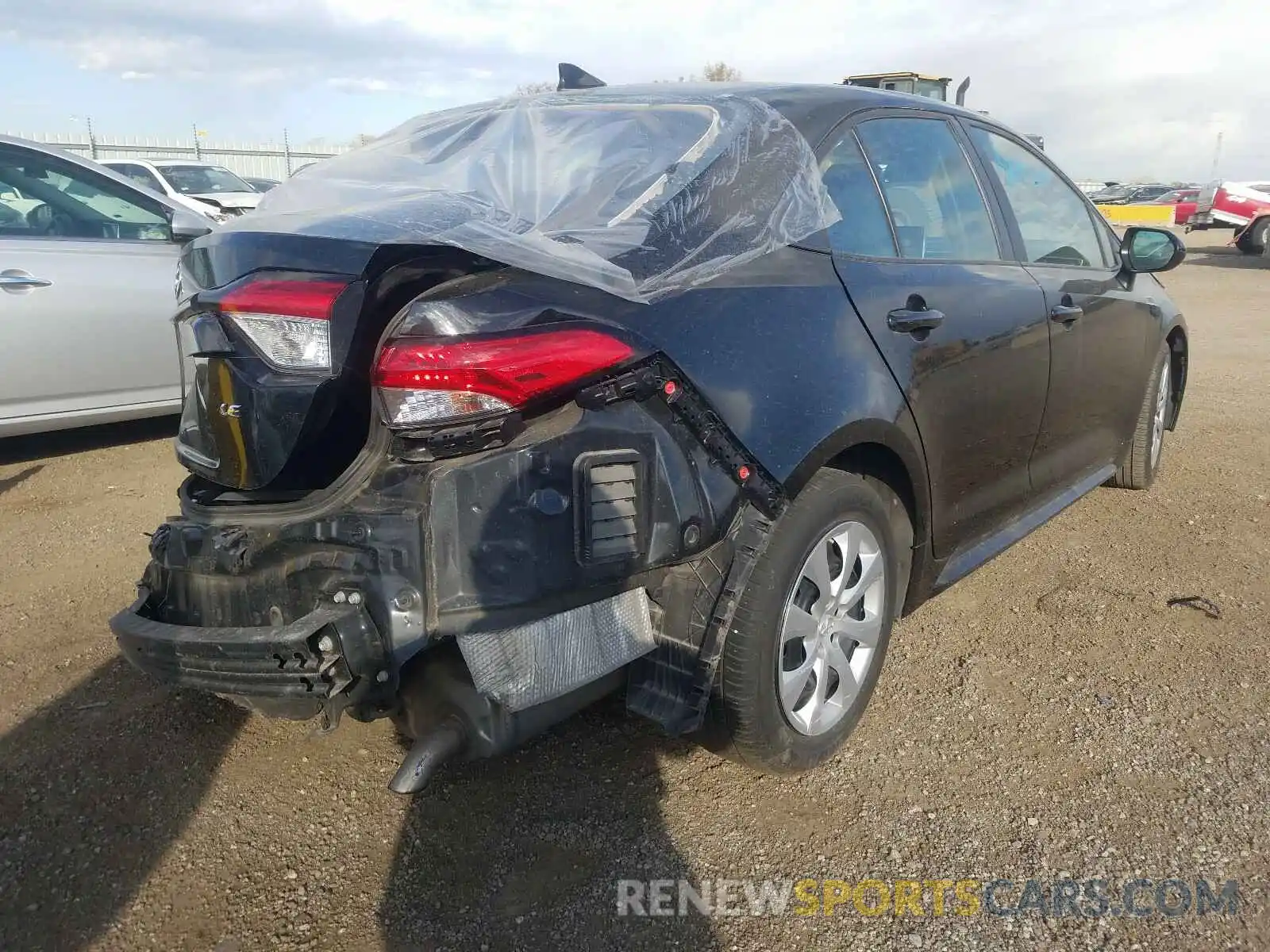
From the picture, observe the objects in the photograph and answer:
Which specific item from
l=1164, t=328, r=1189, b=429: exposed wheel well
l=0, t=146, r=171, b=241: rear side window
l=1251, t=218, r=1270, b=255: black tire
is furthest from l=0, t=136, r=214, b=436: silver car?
l=1251, t=218, r=1270, b=255: black tire

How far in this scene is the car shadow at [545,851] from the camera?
2.04 metres

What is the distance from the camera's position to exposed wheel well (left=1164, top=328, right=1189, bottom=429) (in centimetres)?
468

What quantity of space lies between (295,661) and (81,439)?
185 inches

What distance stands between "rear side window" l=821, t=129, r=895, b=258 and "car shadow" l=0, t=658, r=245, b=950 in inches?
86.4

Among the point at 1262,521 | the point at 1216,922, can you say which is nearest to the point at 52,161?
the point at 1216,922

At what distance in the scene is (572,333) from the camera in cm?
190

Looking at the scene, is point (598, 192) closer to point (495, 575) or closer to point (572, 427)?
point (572, 427)

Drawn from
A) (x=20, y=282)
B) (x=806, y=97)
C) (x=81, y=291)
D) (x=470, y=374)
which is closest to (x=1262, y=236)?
(x=806, y=97)

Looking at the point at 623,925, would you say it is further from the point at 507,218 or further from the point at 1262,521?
the point at 1262,521

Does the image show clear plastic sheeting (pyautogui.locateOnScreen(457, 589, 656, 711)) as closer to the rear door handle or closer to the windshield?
the rear door handle

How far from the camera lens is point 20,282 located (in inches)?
183

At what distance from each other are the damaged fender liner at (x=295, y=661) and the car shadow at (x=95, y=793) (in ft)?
1.88

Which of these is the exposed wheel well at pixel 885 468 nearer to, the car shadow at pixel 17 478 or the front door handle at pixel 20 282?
the front door handle at pixel 20 282

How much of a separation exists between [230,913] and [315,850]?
235 mm
